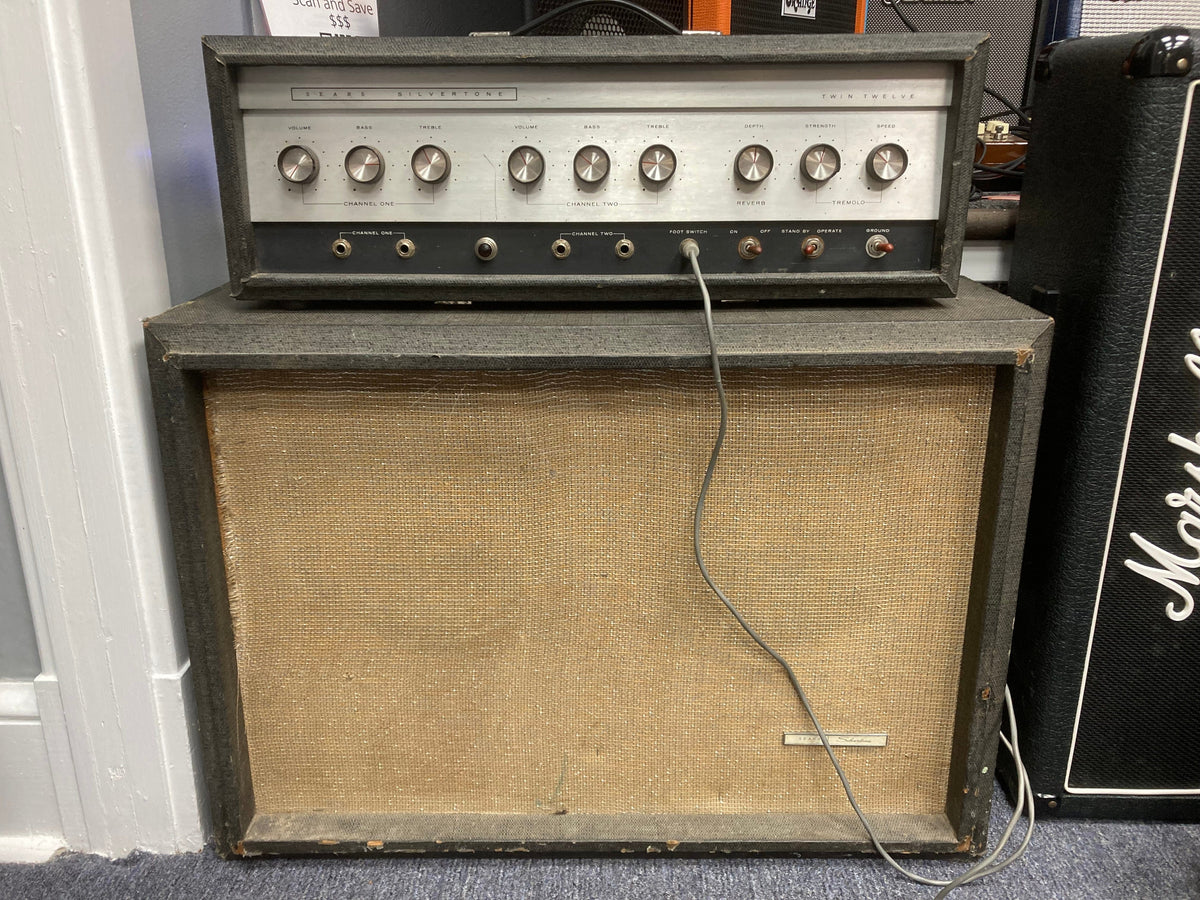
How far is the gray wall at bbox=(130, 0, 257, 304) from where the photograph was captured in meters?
0.70

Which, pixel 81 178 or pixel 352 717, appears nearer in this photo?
pixel 81 178

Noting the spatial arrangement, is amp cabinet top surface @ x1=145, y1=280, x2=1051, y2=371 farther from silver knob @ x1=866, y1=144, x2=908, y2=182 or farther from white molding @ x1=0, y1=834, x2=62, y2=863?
white molding @ x1=0, y1=834, x2=62, y2=863

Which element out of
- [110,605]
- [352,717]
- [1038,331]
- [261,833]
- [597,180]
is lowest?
[261,833]

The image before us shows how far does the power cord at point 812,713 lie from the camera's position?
2.04 feet

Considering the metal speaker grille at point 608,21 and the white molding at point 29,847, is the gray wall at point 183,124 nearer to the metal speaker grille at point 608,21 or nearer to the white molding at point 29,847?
the metal speaker grille at point 608,21

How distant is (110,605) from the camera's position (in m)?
0.72

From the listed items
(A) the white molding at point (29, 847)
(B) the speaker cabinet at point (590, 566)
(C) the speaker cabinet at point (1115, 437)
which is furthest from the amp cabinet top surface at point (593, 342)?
(A) the white molding at point (29, 847)

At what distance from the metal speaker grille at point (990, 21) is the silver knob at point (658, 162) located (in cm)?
55

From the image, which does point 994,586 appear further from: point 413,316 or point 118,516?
point 118,516

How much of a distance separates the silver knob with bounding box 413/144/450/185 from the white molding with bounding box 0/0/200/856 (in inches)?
9.1

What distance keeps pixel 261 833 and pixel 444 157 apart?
584mm

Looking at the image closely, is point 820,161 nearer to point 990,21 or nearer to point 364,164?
point 364,164

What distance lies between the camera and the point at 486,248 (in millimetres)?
637

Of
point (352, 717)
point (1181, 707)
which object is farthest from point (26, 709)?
point (1181, 707)
